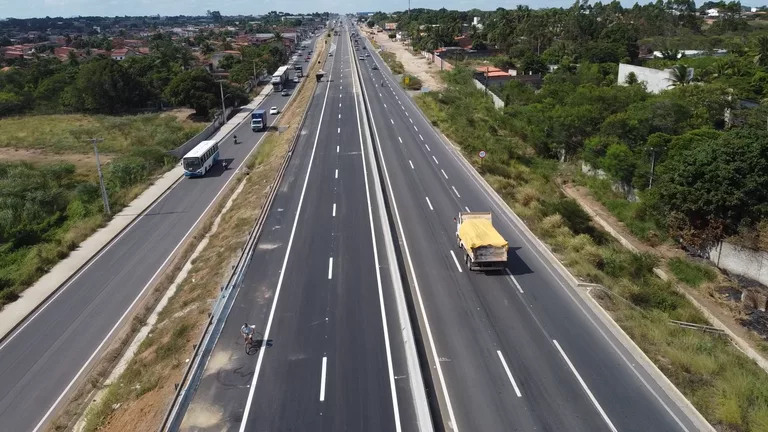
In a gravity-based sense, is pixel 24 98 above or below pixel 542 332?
above

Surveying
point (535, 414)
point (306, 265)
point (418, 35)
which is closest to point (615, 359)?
point (535, 414)

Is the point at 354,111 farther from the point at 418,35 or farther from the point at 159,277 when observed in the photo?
the point at 418,35

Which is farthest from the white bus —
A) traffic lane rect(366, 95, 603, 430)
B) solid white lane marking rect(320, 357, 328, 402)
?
solid white lane marking rect(320, 357, 328, 402)

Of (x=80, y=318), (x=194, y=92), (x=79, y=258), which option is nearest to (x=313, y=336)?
(x=80, y=318)

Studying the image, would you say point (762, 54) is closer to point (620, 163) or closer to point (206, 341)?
point (620, 163)

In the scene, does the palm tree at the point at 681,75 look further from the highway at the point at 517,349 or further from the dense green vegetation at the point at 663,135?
the highway at the point at 517,349

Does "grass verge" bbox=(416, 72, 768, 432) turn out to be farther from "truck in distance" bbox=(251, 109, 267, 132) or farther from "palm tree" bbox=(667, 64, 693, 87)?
"palm tree" bbox=(667, 64, 693, 87)
